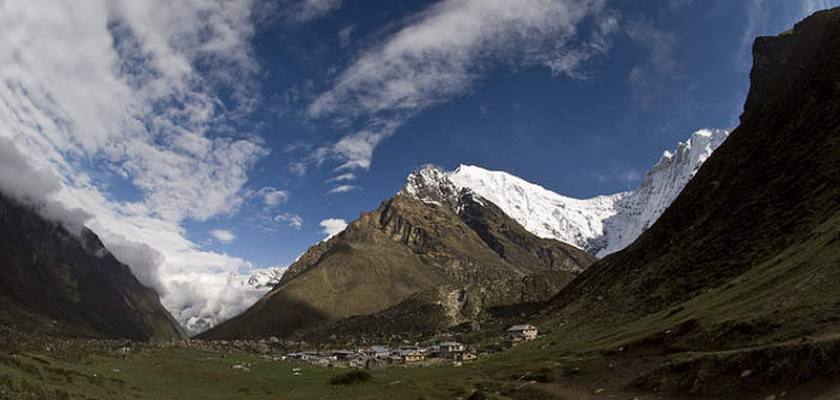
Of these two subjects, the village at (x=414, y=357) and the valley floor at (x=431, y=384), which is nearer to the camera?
the valley floor at (x=431, y=384)

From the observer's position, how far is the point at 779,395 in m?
28.8

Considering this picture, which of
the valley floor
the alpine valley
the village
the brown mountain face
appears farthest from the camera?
the village

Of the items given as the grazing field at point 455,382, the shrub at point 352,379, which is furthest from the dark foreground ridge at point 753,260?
the shrub at point 352,379

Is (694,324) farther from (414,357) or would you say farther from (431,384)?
(414,357)

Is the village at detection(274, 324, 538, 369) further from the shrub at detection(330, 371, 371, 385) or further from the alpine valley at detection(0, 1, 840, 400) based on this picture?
the shrub at detection(330, 371, 371, 385)

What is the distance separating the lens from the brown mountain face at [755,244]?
46450 mm

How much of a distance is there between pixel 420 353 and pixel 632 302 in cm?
5794

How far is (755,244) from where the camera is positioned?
311 ft

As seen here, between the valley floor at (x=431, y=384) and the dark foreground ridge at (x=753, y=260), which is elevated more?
the dark foreground ridge at (x=753, y=260)

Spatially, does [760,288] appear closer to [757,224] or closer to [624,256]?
[757,224]

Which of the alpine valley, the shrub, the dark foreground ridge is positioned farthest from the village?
the shrub

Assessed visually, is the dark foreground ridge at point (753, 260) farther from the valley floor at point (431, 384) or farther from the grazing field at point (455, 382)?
the valley floor at point (431, 384)

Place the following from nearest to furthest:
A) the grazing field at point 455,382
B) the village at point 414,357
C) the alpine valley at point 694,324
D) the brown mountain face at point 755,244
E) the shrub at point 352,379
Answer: the grazing field at point 455,382 < the alpine valley at point 694,324 < the brown mountain face at point 755,244 < the shrub at point 352,379 < the village at point 414,357

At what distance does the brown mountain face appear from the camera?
46450 mm
